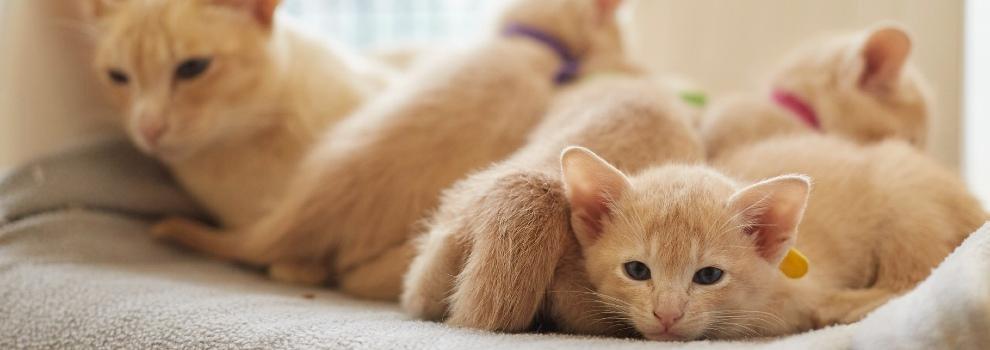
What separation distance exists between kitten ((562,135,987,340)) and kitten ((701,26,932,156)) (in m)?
0.28

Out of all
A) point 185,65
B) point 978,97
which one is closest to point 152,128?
point 185,65

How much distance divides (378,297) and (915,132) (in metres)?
1.04

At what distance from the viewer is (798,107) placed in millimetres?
1665

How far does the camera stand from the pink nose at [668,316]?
98 cm

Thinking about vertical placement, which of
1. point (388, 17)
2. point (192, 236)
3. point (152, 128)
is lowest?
point (192, 236)

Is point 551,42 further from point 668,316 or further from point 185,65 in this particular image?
point 668,316

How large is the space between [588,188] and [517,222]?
10 cm

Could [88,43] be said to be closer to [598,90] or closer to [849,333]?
[598,90]

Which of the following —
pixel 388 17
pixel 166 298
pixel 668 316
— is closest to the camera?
pixel 668 316

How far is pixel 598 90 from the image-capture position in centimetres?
146

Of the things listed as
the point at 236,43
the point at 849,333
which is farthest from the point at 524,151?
the point at 236,43

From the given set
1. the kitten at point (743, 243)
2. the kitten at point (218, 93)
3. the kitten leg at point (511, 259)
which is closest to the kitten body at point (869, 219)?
the kitten at point (743, 243)

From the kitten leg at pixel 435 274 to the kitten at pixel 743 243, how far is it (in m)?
0.15

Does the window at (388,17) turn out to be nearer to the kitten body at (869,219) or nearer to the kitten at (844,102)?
the kitten at (844,102)
